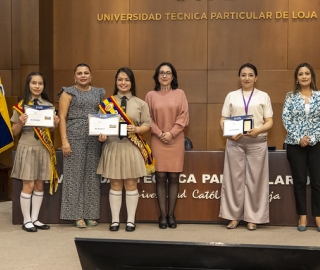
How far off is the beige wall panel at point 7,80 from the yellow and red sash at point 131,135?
2.73 metres

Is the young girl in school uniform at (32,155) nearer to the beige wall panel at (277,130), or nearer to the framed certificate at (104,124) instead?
the framed certificate at (104,124)

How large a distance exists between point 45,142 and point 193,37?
293cm

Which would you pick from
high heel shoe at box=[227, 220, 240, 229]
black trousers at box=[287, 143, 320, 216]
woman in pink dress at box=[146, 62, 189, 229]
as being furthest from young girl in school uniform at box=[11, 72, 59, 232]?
black trousers at box=[287, 143, 320, 216]

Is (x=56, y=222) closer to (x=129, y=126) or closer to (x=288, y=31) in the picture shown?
(x=129, y=126)

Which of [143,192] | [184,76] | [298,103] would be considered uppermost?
[184,76]

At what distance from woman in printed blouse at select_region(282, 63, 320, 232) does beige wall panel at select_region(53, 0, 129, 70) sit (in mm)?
2883

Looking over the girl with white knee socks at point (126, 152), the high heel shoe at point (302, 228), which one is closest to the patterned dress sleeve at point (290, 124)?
the high heel shoe at point (302, 228)

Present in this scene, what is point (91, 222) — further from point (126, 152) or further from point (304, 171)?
point (304, 171)

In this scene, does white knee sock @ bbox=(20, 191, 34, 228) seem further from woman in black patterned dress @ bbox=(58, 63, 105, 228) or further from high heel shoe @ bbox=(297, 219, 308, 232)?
high heel shoe @ bbox=(297, 219, 308, 232)

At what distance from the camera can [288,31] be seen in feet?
21.3

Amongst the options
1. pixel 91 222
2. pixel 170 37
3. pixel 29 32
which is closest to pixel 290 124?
pixel 91 222

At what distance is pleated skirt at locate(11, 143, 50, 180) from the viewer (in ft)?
14.8

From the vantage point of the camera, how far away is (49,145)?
4.59 meters

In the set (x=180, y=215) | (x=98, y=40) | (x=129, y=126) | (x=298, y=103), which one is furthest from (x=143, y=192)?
(x=98, y=40)
